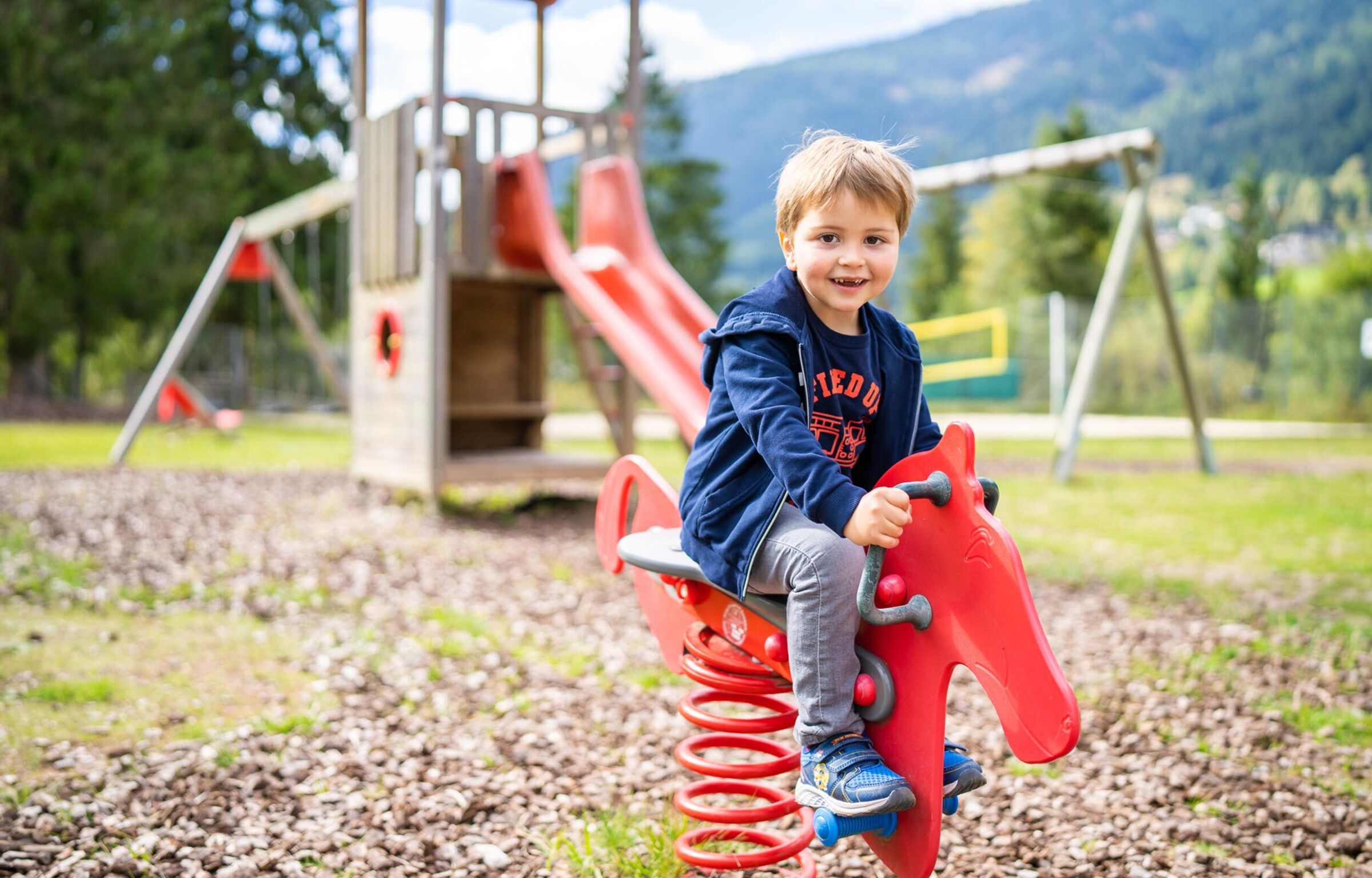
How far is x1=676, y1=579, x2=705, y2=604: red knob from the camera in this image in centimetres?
248

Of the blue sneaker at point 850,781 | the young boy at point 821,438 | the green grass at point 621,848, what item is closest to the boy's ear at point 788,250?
the young boy at point 821,438

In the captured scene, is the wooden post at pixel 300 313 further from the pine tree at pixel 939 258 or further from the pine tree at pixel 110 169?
the pine tree at pixel 939 258

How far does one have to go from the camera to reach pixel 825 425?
2260mm

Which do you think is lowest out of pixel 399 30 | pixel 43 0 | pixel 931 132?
pixel 399 30

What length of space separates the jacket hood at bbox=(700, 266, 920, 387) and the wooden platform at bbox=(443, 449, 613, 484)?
5.47 meters

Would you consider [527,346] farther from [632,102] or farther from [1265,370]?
[1265,370]

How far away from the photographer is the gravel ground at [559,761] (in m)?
2.70

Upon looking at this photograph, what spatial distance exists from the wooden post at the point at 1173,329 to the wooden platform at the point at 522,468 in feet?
19.0

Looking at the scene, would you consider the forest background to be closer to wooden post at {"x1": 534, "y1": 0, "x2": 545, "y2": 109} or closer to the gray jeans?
the gray jeans

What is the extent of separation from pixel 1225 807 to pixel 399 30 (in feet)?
25.5

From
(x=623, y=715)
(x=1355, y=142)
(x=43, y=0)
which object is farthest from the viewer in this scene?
(x=1355, y=142)

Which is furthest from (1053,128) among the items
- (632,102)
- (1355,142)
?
(1355,142)

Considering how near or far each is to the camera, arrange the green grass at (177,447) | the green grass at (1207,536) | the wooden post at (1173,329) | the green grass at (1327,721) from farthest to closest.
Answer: the green grass at (177,447), the wooden post at (1173,329), the green grass at (1207,536), the green grass at (1327,721)

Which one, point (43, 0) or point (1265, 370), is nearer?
point (43, 0)
